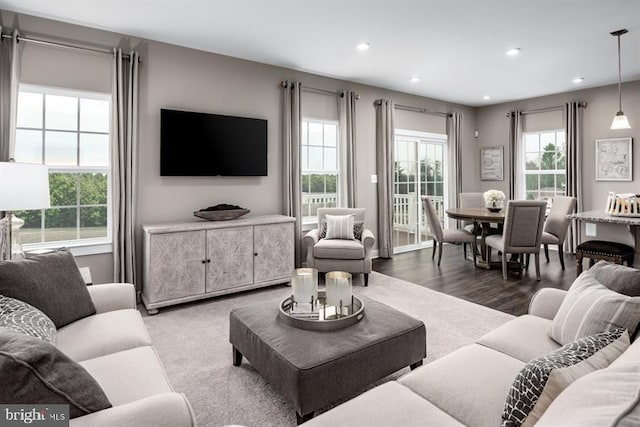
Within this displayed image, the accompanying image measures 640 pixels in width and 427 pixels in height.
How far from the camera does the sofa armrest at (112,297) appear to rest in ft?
7.29

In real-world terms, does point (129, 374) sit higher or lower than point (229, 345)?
higher

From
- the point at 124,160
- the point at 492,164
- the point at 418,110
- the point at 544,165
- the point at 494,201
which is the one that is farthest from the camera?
the point at 492,164

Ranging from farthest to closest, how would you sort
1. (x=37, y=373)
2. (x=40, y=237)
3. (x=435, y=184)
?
(x=435, y=184), (x=40, y=237), (x=37, y=373)

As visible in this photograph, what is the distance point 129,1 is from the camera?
9.86 ft

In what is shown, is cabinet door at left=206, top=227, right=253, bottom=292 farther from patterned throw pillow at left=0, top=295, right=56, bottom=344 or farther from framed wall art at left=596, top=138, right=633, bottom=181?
framed wall art at left=596, top=138, right=633, bottom=181

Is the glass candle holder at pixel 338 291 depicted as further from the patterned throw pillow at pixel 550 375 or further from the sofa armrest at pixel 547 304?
the patterned throw pillow at pixel 550 375

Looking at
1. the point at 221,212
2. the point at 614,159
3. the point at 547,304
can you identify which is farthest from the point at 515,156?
the point at 221,212

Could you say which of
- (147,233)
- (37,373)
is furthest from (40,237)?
(37,373)

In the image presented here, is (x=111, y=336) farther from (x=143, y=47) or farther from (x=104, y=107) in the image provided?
(x=143, y=47)

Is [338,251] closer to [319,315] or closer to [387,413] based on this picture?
[319,315]

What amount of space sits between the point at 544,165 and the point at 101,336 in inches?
282

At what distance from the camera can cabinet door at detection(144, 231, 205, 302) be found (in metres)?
3.41

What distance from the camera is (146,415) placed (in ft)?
3.41

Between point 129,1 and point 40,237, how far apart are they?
231cm
